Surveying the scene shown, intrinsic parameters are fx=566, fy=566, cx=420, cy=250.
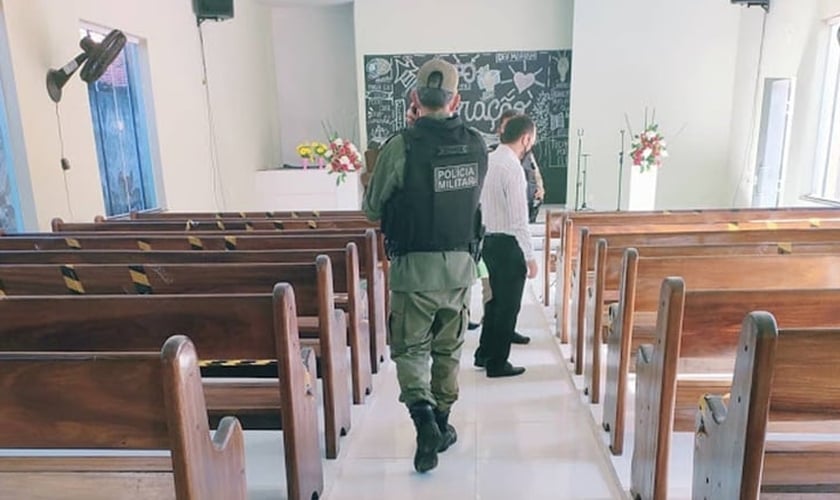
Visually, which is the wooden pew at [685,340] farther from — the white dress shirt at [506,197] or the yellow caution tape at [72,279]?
the yellow caution tape at [72,279]

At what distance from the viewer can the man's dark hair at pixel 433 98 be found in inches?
74.5

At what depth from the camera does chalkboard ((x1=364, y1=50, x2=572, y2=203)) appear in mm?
7387

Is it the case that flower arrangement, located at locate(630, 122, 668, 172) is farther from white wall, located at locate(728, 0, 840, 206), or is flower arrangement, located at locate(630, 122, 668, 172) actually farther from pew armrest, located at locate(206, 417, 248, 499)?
pew armrest, located at locate(206, 417, 248, 499)

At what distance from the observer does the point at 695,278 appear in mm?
1962

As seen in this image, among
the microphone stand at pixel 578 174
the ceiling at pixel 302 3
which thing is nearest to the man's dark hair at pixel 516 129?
the microphone stand at pixel 578 174

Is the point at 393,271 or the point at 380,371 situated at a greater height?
the point at 393,271

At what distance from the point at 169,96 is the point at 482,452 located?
14.2 feet

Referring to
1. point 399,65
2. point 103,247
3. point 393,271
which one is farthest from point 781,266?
point 399,65

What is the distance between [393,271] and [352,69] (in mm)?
6470

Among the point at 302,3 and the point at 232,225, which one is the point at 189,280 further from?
the point at 302,3

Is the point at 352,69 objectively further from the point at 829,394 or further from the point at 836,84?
the point at 829,394

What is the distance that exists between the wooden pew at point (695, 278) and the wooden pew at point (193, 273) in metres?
Answer: 1.03

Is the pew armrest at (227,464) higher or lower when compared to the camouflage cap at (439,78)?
lower

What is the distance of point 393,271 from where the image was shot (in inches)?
77.7
